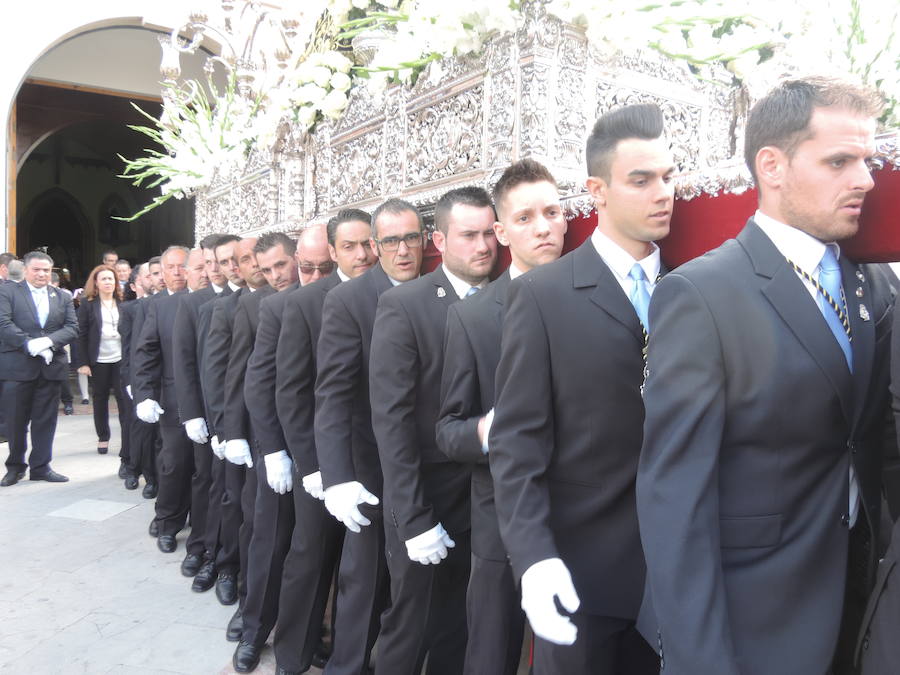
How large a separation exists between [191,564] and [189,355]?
1273 mm

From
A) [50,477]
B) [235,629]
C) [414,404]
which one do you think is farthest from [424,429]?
[50,477]

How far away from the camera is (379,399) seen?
2.37 metres

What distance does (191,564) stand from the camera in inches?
175

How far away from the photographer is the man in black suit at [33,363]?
661 cm

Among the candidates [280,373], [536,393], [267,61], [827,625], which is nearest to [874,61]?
[536,393]

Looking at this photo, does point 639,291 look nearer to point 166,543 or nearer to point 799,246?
point 799,246

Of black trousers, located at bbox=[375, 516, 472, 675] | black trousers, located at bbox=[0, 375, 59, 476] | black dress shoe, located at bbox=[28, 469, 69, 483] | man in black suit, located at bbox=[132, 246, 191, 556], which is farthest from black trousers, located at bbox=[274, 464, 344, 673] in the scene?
black trousers, located at bbox=[0, 375, 59, 476]

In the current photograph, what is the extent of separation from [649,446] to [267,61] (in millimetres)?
4826

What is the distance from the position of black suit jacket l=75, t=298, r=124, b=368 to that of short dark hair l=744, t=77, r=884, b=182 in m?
7.43

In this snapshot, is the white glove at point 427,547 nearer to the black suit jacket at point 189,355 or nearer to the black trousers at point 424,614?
the black trousers at point 424,614

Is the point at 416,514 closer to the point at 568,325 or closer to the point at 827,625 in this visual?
the point at 568,325

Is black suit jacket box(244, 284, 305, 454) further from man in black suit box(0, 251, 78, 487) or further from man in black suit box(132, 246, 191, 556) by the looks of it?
man in black suit box(0, 251, 78, 487)

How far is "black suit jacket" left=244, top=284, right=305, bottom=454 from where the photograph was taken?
10.9ft

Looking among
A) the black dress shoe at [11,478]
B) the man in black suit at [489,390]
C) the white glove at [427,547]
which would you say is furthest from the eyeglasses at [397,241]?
the black dress shoe at [11,478]
